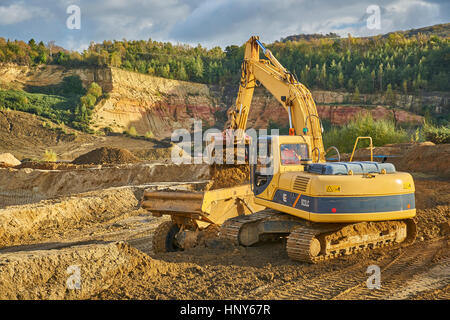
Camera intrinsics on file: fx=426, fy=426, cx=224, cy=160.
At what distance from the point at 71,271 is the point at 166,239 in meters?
2.85

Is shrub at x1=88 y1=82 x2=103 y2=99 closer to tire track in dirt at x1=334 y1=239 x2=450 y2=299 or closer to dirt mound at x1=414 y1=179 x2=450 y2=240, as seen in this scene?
dirt mound at x1=414 y1=179 x2=450 y2=240

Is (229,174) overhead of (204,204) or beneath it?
overhead

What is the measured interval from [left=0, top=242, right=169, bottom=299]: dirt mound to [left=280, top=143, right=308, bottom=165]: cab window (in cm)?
289

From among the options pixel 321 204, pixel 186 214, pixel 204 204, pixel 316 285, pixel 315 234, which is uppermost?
pixel 321 204

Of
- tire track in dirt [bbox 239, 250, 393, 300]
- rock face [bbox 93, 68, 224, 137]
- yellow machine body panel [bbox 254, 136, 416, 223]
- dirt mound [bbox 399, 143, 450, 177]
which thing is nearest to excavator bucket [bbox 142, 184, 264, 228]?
yellow machine body panel [bbox 254, 136, 416, 223]

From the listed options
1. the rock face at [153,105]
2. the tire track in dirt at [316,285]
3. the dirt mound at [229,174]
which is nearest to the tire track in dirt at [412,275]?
the tire track in dirt at [316,285]

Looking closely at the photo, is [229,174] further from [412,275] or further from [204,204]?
[412,275]

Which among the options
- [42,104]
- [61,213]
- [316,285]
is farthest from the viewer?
[42,104]

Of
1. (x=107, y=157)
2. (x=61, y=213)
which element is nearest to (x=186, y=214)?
(x=61, y=213)

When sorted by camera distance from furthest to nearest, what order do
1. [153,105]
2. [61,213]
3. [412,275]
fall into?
[153,105]
[61,213]
[412,275]

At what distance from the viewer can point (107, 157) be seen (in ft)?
80.4

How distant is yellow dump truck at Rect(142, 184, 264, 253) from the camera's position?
308 inches

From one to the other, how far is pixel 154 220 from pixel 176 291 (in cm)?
735

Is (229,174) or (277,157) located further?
(229,174)
